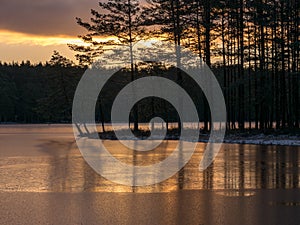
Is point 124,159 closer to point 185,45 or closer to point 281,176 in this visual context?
point 281,176

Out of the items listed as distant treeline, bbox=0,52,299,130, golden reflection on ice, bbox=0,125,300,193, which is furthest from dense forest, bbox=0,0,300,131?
golden reflection on ice, bbox=0,125,300,193

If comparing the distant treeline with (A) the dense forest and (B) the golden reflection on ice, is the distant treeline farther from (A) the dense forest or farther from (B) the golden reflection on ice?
(B) the golden reflection on ice

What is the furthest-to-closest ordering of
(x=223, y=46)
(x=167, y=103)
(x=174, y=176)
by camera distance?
(x=167, y=103), (x=223, y=46), (x=174, y=176)

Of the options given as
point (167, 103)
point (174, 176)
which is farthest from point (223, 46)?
point (174, 176)

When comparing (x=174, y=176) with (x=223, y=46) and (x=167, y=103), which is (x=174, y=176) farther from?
(x=167, y=103)

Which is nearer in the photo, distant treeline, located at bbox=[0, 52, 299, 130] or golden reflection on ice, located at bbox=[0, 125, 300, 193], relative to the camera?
golden reflection on ice, located at bbox=[0, 125, 300, 193]

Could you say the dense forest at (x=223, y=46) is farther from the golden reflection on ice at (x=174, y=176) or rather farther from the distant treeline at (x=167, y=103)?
the golden reflection on ice at (x=174, y=176)

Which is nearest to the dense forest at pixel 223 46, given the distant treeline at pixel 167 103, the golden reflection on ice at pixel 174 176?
the distant treeline at pixel 167 103

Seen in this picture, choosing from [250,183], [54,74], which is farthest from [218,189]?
[54,74]

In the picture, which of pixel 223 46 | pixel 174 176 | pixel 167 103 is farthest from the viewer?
pixel 167 103

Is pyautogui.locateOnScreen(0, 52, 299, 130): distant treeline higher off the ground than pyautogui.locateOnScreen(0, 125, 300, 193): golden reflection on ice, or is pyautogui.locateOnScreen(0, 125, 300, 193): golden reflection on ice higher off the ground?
pyautogui.locateOnScreen(0, 52, 299, 130): distant treeline

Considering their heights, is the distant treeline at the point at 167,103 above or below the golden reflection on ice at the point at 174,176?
above

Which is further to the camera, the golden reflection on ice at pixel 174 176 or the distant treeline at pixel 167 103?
the distant treeline at pixel 167 103

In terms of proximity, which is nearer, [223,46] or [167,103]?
[223,46]
